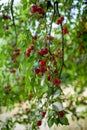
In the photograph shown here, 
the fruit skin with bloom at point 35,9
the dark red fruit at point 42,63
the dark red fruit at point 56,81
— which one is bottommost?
the dark red fruit at point 56,81

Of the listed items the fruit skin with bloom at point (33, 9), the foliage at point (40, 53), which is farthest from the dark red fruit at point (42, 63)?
the fruit skin with bloom at point (33, 9)

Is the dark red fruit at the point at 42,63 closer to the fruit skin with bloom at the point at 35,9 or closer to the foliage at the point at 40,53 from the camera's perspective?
the foliage at the point at 40,53

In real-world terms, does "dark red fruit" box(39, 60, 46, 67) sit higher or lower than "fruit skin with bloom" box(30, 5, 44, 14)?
lower

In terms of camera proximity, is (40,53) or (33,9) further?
(33,9)

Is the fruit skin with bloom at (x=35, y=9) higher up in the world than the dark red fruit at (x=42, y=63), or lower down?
higher up

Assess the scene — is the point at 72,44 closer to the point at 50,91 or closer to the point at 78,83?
the point at 78,83

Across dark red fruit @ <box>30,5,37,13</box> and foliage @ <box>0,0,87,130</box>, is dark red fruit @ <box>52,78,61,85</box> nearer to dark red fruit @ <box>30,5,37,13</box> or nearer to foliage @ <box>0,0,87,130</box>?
foliage @ <box>0,0,87,130</box>

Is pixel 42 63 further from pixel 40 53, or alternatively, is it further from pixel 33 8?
pixel 33 8

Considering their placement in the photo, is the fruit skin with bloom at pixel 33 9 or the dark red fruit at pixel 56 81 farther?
the fruit skin with bloom at pixel 33 9

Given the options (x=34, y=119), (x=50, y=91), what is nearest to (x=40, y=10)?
(x=50, y=91)

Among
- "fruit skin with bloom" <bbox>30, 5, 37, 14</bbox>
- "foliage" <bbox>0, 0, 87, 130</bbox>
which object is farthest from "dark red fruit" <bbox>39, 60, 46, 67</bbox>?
"fruit skin with bloom" <bbox>30, 5, 37, 14</bbox>

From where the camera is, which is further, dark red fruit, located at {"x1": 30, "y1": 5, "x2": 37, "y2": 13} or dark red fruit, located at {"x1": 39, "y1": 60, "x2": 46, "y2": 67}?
dark red fruit, located at {"x1": 30, "y1": 5, "x2": 37, "y2": 13}

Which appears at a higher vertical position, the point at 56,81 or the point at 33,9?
the point at 33,9

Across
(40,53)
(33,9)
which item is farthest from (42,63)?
(33,9)
